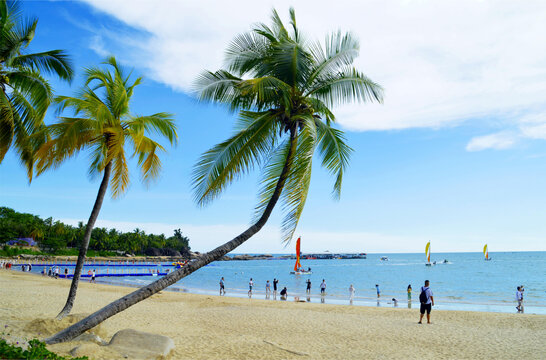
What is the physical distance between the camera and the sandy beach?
10062 mm

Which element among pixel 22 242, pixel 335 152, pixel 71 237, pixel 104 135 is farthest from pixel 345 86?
pixel 71 237

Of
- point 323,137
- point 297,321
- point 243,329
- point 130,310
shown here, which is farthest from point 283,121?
point 130,310

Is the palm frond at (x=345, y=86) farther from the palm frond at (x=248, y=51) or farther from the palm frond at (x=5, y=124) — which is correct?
the palm frond at (x=5, y=124)

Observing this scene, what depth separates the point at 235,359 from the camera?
9.27m

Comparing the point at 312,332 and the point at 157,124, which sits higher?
the point at 157,124

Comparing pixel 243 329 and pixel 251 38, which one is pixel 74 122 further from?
pixel 243 329

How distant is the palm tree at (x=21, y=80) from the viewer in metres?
9.55

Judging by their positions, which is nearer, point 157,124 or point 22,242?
point 157,124

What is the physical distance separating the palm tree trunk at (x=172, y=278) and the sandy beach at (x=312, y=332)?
1.18 ft

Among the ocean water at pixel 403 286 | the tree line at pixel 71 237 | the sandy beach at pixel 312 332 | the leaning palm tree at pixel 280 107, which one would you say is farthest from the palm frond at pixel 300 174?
the tree line at pixel 71 237

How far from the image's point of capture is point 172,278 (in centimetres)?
707

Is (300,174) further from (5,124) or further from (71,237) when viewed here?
(71,237)

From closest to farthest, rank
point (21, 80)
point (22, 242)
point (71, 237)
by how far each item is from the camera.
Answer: point (21, 80), point (22, 242), point (71, 237)

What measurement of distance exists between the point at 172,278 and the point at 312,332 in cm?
820
